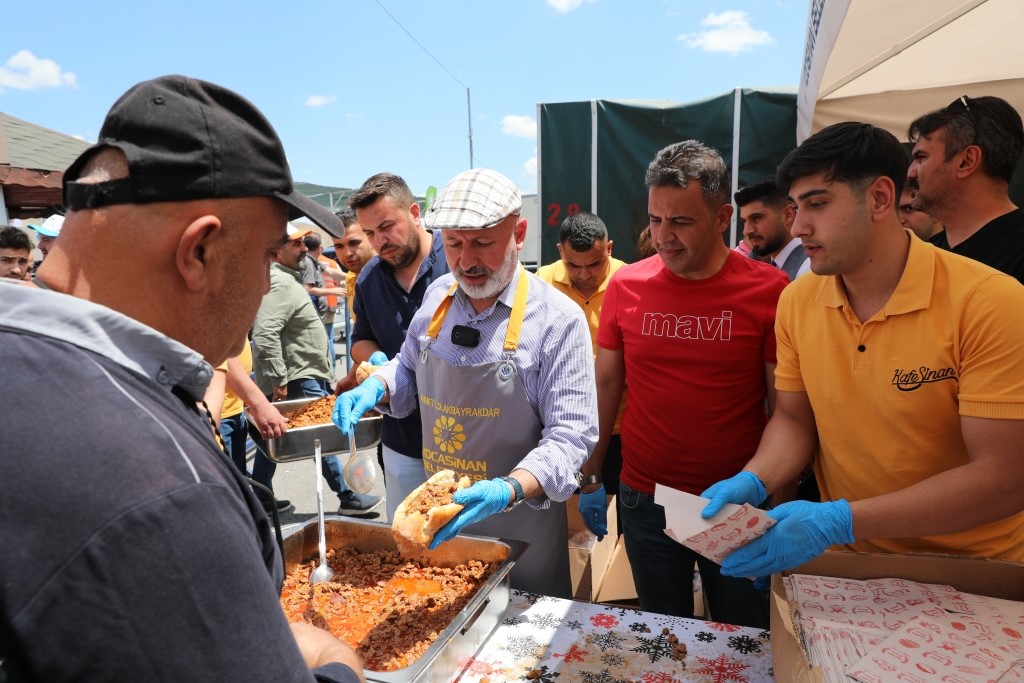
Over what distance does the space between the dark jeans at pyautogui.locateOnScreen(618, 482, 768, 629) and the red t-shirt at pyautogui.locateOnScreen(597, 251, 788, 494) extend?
0.12 metres

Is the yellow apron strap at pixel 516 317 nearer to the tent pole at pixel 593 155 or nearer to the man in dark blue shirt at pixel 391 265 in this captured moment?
the man in dark blue shirt at pixel 391 265

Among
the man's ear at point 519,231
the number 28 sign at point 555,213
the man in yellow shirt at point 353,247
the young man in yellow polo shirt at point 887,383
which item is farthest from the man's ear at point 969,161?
the number 28 sign at point 555,213

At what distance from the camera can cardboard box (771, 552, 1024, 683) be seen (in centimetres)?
123

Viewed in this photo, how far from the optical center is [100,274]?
0.70 m

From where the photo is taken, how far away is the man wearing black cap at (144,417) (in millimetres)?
502

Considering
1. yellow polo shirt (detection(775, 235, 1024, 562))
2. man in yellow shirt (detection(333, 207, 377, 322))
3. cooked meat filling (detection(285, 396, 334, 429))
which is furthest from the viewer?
man in yellow shirt (detection(333, 207, 377, 322))

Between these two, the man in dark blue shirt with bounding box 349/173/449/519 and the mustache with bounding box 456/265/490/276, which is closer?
the mustache with bounding box 456/265/490/276

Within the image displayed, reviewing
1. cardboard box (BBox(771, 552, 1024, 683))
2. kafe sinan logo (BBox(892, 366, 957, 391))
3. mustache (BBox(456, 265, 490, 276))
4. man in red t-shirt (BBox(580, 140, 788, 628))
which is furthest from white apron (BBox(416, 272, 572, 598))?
kafe sinan logo (BBox(892, 366, 957, 391))

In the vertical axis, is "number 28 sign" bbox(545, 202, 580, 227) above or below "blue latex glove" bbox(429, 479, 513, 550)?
above

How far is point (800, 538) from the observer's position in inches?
55.4

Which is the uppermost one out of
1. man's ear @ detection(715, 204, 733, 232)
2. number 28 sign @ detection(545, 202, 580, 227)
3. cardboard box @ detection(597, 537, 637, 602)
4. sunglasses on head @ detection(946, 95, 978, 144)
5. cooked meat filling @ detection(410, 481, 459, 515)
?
sunglasses on head @ detection(946, 95, 978, 144)

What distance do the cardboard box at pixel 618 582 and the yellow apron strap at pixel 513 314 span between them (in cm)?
137

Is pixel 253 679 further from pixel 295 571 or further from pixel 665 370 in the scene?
pixel 665 370

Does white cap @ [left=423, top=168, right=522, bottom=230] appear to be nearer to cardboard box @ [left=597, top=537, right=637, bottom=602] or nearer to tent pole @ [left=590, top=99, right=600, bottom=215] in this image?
cardboard box @ [left=597, top=537, right=637, bottom=602]
